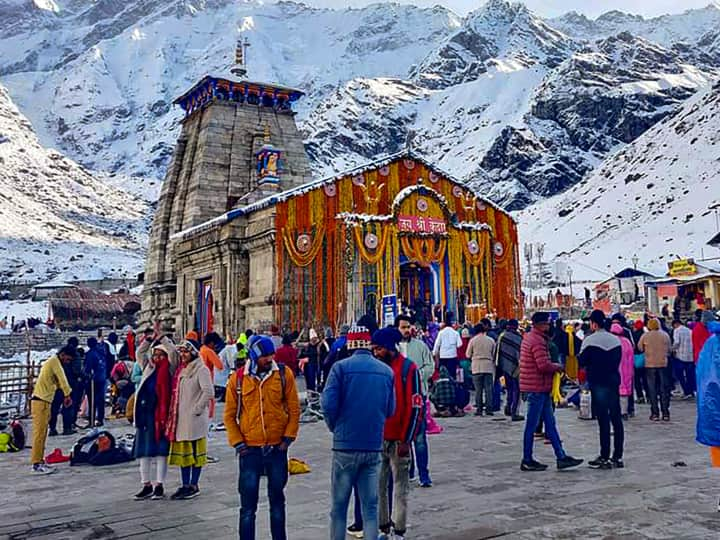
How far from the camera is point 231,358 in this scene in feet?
43.6

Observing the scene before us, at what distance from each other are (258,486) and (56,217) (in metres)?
76.1

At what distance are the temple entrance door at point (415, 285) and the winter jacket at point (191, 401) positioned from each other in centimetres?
1575

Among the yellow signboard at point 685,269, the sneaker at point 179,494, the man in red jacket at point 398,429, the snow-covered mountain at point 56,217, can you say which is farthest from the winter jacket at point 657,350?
the snow-covered mountain at point 56,217

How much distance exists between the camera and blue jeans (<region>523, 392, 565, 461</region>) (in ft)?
22.0

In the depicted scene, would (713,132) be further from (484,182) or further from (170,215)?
(170,215)

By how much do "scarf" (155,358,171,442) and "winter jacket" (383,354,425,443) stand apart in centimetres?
245

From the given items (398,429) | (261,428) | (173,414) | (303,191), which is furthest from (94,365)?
(303,191)

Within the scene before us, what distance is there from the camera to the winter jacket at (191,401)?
19.9 feet

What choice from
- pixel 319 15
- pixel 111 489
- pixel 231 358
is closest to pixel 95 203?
pixel 231 358

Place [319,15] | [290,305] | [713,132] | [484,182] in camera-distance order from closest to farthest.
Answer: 1. [290,305]
2. [713,132]
3. [484,182]
4. [319,15]

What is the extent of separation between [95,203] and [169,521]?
273 feet

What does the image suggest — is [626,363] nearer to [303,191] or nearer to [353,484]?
[353,484]

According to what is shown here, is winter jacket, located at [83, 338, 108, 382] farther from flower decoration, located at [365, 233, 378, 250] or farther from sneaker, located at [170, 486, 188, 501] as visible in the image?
flower decoration, located at [365, 233, 378, 250]

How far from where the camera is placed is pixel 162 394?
6.20 m
